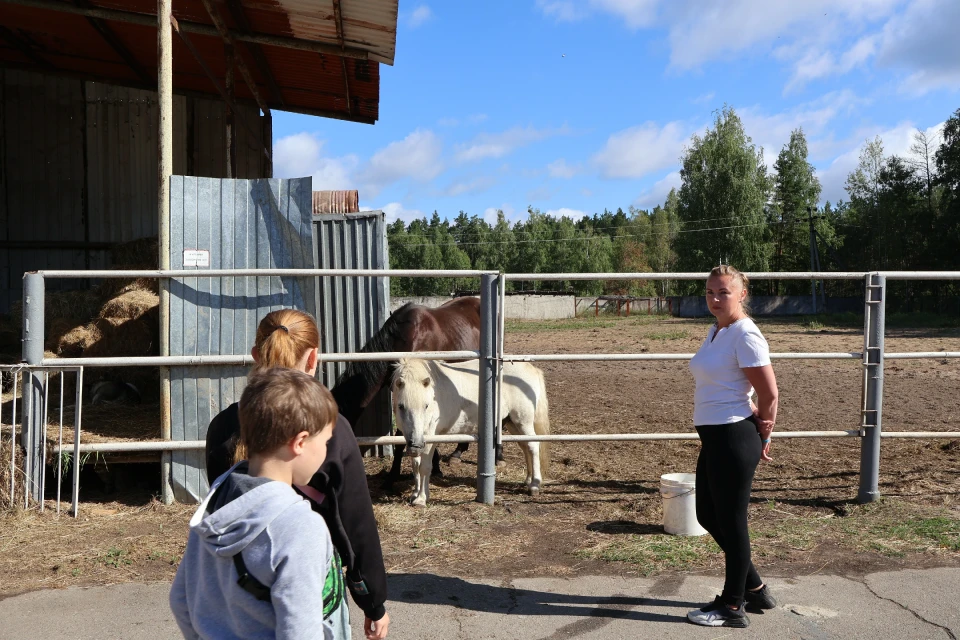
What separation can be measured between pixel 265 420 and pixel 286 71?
9111mm

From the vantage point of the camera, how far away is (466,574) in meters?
3.74

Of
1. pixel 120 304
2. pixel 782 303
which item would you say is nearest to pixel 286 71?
pixel 120 304

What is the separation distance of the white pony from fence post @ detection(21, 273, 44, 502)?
217 cm

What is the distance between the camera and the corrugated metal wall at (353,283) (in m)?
6.54

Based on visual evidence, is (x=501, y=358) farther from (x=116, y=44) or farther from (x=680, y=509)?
(x=116, y=44)

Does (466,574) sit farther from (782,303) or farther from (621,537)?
(782,303)

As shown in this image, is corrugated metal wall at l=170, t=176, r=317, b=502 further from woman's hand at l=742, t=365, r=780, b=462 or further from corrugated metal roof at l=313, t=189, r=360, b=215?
woman's hand at l=742, t=365, r=780, b=462

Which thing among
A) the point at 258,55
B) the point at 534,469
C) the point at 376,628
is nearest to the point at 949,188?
the point at 258,55

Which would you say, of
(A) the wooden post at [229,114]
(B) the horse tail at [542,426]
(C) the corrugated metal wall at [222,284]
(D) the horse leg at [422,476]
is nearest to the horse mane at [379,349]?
(C) the corrugated metal wall at [222,284]

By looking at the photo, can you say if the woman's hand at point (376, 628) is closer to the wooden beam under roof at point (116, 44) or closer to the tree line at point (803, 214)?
the wooden beam under roof at point (116, 44)

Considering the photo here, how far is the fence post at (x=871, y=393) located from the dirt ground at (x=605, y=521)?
158mm

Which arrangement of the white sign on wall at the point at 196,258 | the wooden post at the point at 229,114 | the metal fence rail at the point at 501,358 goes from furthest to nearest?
the wooden post at the point at 229,114 → the white sign on wall at the point at 196,258 → the metal fence rail at the point at 501,358

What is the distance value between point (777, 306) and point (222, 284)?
3856 centimetres

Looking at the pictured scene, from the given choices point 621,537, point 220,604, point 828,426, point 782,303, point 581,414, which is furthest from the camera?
point 782,303
